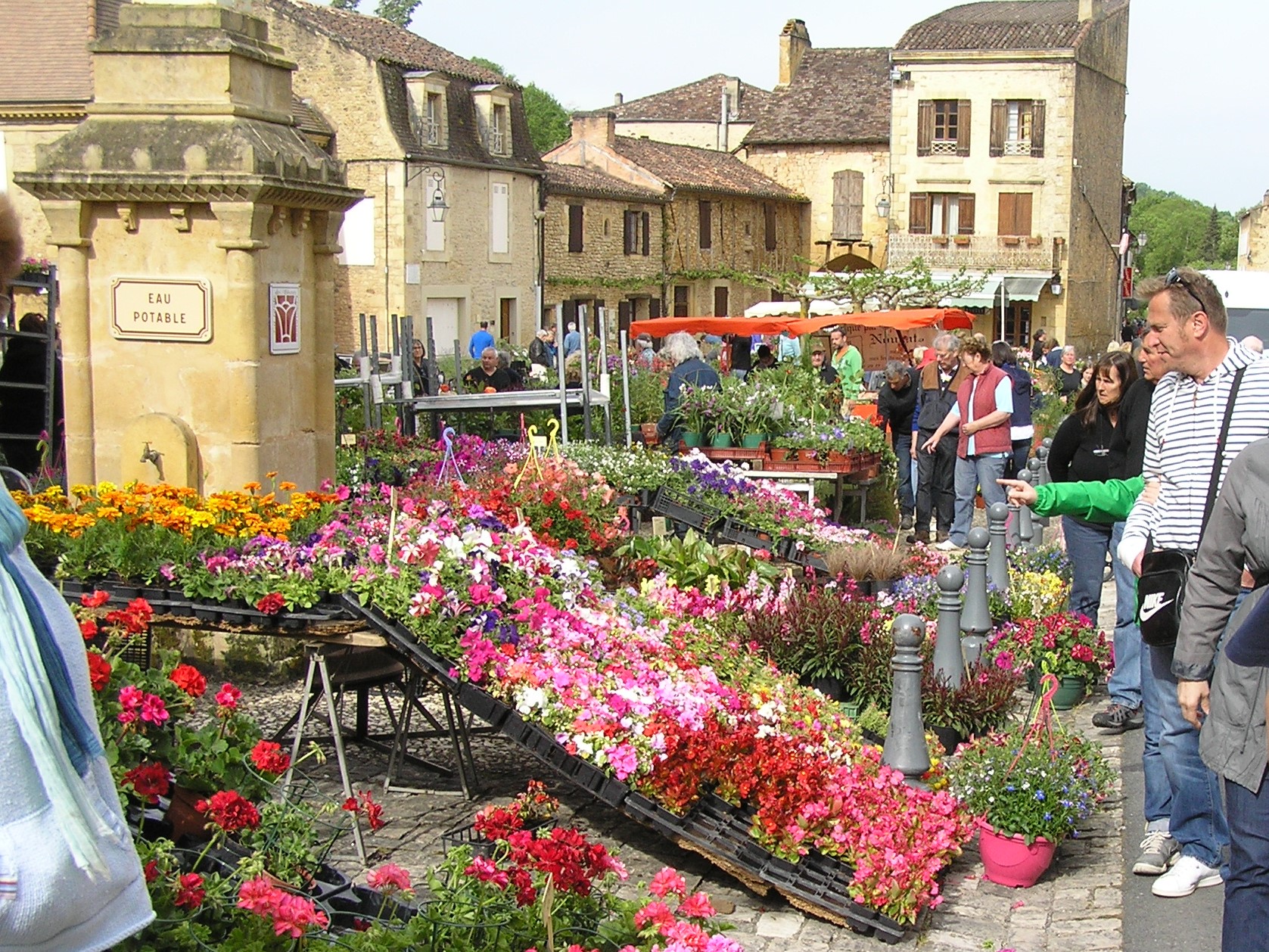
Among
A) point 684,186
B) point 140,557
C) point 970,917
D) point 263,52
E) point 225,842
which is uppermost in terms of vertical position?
point 684,186

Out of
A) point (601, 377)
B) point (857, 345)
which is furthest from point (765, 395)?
point (857, 345)

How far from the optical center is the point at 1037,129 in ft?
152

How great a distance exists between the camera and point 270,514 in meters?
6.43

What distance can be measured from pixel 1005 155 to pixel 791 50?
1041 centimetres

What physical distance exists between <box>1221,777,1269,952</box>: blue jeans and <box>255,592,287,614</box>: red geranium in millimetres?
3421

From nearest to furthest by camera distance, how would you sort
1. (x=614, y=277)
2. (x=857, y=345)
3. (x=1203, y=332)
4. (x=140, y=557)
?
(x=1203, y=332)
(x=140, y=557)
(x=857, y=345)
(x=614, y=277)

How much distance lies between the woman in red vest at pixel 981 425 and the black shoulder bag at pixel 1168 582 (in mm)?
7066

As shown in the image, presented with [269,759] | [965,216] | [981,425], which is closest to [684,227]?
[965,216]

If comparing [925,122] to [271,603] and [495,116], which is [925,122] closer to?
[495,116]

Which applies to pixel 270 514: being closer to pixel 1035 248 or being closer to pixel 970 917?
pixel 970 917

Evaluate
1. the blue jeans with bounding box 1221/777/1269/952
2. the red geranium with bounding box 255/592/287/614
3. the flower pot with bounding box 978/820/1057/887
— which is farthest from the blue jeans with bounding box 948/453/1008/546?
the blue jeans with bounding box 1221/777/1269/952

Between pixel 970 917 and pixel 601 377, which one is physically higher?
pixel 601 377

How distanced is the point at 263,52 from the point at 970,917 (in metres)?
5.44

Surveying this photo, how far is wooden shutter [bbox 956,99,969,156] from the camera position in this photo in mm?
46938
